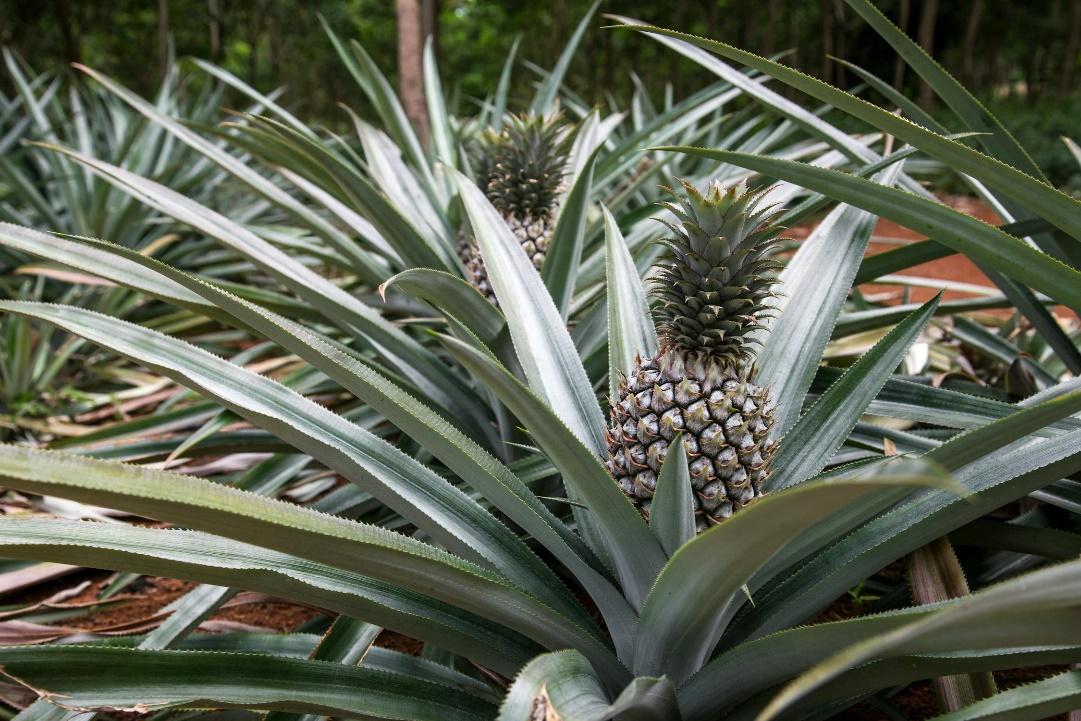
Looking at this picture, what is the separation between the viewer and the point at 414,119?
4.73 metres

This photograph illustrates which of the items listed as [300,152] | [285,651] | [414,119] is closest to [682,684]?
[285,651]

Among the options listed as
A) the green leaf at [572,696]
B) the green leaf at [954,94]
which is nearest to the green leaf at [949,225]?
the green leaf at [954,94]

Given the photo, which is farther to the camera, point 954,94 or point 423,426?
point 954,94

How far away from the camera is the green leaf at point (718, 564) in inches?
25.3

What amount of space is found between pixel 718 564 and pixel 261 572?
20.2 inches

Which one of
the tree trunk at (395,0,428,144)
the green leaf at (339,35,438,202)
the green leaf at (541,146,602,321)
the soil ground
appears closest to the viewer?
the soil ground

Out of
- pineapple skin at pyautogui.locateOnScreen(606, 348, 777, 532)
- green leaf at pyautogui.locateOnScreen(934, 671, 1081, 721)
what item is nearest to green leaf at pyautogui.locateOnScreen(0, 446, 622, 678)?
pineapple skin at pyautogui.locateOnScreen(606, 348, 777, 532)

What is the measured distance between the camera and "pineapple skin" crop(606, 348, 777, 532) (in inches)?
45.2

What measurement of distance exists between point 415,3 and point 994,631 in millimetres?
4864

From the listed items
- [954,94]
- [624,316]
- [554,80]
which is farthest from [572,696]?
[554,80]

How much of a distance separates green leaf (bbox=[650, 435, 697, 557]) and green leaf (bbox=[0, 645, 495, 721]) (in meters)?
0.38

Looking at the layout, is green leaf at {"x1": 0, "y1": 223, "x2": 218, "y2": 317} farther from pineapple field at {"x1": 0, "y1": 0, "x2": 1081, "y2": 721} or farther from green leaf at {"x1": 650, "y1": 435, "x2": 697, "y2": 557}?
green leaf at {"x1": 650, "y1": 435, "x2": 697, "y2": 557}

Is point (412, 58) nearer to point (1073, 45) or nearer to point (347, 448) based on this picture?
point (347, 448)

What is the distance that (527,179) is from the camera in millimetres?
2188
